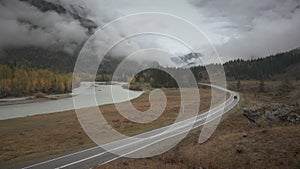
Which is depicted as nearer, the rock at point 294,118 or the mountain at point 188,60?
the mountain at point 188,60

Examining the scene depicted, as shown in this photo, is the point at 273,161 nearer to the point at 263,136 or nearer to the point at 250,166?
the point at 250,166

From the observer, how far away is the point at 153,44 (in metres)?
17.0

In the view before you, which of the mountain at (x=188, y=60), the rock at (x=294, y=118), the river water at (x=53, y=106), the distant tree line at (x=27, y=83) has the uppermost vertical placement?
the distant tree line at (x=27, y=83)

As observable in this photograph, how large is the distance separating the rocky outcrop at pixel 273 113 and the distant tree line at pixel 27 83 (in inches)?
4364

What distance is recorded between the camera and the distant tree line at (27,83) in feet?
378

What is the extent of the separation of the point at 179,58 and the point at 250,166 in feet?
25.6

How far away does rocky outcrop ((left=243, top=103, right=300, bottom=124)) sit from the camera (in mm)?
21781

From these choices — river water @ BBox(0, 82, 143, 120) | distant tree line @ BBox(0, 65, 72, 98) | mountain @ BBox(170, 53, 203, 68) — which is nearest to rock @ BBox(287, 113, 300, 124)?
mountain @ BBox(170, 53, 203, 68)

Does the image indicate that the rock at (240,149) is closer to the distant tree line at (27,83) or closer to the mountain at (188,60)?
the mountain at (188,60)

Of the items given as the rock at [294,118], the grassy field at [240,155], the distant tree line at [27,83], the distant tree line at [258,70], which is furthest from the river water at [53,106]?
the distant tree line at [258,70]

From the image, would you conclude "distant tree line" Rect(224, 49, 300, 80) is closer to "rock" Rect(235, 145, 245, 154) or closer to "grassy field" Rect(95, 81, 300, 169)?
"grassy field" Rect(95, 81, 300, 169)

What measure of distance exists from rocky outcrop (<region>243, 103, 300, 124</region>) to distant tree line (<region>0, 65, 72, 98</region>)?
364ft

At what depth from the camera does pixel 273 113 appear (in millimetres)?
22859

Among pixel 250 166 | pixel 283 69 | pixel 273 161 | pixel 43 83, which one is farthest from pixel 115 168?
pixel 283 69
